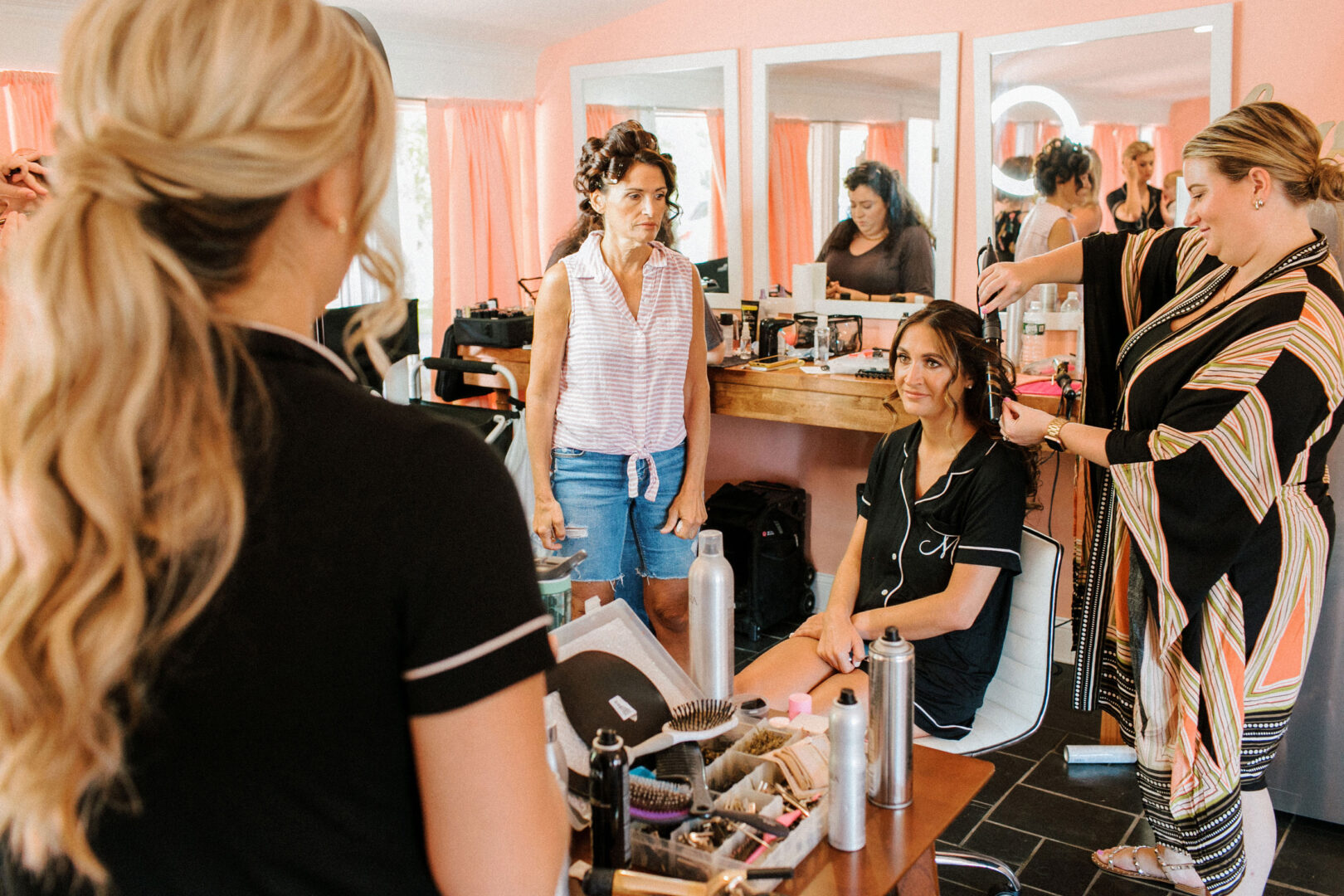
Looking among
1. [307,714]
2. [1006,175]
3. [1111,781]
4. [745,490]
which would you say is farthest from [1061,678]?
[307,714]

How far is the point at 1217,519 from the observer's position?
185cm

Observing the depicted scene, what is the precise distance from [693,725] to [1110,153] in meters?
2.37

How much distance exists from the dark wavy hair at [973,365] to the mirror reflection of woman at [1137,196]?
1000 mm

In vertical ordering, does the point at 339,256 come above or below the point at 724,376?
above

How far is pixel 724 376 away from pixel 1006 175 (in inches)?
40.5

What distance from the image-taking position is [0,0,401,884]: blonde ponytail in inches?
22.2

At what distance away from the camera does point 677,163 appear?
3.85 meters

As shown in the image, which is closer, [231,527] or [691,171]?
[231,527]

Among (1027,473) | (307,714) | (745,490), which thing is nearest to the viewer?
(307,714)

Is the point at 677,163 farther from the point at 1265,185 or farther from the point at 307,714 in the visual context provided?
the point at 307,714

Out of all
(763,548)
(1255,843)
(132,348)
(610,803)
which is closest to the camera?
(132,348)

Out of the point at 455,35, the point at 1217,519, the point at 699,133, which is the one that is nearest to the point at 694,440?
the point at 1217,519

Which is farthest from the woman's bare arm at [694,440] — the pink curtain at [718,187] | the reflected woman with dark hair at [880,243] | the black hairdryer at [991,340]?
the pink curtain at [718,187]

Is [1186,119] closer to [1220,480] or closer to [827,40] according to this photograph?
[827,40]
